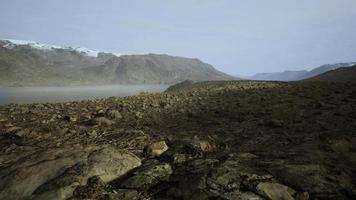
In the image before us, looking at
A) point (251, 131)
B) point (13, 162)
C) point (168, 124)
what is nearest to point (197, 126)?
point (168, 124)

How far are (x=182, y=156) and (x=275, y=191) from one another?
2547mm

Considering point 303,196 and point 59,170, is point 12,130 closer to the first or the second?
point 59,170

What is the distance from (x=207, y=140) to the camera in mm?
9031

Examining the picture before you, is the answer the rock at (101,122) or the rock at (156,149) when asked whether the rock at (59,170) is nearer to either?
the rock at (156,149)

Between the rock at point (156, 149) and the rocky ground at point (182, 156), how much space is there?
25 millimetres

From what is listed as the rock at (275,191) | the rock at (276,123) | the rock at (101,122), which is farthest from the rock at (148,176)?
the rock at (276,123)

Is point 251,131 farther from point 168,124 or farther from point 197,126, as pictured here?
point 168,124

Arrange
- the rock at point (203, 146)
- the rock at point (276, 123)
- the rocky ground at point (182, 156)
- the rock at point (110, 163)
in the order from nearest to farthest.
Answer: the rocky ground at point (182, 156)
the rock at point (110, 163)
the rock at point (203, 146)
the rock at point (276, 123)

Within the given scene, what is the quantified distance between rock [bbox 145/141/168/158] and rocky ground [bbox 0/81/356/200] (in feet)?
0.08

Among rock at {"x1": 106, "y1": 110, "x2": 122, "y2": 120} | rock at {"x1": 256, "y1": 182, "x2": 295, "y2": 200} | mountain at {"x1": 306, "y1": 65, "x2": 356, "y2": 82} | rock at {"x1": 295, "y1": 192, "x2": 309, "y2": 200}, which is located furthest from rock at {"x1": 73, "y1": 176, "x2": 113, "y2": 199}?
mountain at {"x1": 306, "y1": 65, "x2": 356, "y2": 82}

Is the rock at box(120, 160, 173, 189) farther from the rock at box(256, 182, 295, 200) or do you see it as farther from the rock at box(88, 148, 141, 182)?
the rock at box(256, 182, 295, 200)

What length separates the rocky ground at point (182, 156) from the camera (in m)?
6.12

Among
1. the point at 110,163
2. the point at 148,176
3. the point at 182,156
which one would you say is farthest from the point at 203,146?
the point at 110,163

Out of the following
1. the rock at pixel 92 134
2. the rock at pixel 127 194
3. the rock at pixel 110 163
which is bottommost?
the rock at pixel 127 194
